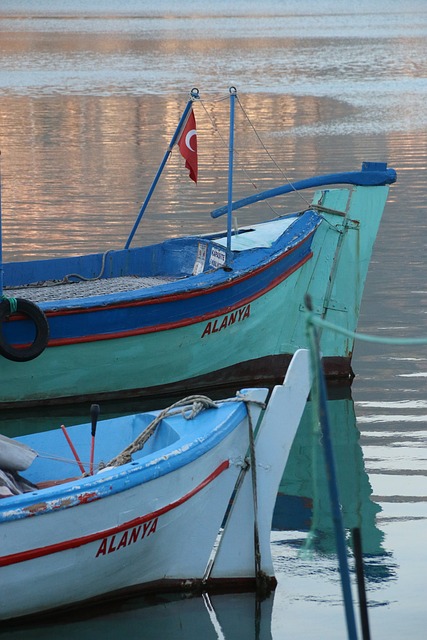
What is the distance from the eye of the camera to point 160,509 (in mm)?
6418

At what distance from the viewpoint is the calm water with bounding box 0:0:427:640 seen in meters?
6.73

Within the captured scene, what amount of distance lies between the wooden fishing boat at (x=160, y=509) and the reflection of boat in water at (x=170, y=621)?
0.08 metres

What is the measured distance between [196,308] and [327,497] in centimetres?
230

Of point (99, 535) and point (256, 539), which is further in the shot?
point (256, 539)

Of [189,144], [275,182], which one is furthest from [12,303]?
[275,182]

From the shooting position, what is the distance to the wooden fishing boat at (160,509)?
6.14 metres

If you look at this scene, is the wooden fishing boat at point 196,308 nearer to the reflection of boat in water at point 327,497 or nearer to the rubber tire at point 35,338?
the rubber tire at point 35,338

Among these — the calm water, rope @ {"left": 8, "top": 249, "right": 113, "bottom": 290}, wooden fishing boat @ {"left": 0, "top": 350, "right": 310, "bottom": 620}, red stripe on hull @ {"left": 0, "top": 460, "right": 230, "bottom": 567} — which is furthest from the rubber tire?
red stripe on hull @ {"left": 0, "top": 460, "right": 230, "bottom": 567}

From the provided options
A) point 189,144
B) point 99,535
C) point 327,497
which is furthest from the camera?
point 189,144

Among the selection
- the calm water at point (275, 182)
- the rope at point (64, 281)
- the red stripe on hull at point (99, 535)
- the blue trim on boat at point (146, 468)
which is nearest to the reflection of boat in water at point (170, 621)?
the calm water at point (275, 182)

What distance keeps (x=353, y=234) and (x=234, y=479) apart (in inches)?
174

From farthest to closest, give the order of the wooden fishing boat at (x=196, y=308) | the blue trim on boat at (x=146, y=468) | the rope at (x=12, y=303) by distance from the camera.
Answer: the wooden fishing boat at (x=196, y=308)
the rope at (x=12, y=303)
the blue trim on boat at (x=146, y=468)

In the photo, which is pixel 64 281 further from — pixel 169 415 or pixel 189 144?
pixel 169 415

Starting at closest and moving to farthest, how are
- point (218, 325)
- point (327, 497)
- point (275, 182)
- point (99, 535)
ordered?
point (99, 535)
point (327, 497)
point (218, 325)
point (275, 182)
